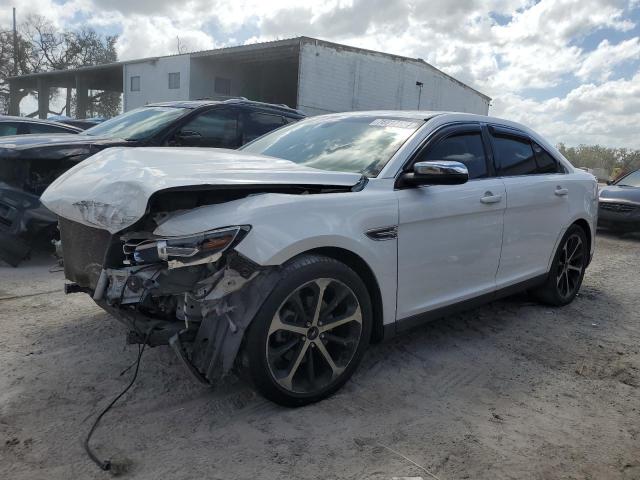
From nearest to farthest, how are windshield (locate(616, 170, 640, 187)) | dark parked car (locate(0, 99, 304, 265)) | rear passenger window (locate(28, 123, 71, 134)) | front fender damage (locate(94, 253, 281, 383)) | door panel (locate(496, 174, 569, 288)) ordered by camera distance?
1. front fender damage (locate(94, 253, 281, 383))
2. door panel (locate(496, 174, 569, 288))
3. dark parked car (locate(0, 99, 304, 265))
4. rear passenger window (locate(28, 123, 71, 134))
5. windshield (locate(616, 170, 640, 187))

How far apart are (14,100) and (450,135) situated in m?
44.8

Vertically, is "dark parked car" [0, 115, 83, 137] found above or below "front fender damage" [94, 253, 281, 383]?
above

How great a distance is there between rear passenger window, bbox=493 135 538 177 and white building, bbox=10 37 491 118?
16.8m

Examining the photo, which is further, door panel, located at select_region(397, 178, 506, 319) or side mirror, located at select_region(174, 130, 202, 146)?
side mirror, located at select_region(174, 130, 202, 146)

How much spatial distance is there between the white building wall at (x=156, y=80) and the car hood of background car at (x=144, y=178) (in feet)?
71.3

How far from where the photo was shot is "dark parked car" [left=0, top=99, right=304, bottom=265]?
535cm

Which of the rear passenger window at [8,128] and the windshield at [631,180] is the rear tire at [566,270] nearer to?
the windshield at [631,180]

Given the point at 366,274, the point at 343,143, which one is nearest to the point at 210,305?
the point at 366,274

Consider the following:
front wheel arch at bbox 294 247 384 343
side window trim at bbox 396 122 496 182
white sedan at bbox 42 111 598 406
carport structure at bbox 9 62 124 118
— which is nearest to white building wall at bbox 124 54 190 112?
carport structure at bbox 9 62 124 118

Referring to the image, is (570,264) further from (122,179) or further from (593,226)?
(122,179)

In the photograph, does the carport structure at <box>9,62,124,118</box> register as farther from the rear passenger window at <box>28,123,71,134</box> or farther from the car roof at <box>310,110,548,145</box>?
the car roof at <box>310,110,548,145</box>

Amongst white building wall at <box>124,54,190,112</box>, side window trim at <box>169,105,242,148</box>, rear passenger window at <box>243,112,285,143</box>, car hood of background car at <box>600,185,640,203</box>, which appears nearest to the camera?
side window trim at <box>169,105,242,148</box>

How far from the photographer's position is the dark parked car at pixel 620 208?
952cm

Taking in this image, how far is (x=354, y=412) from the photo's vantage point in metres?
2.98
